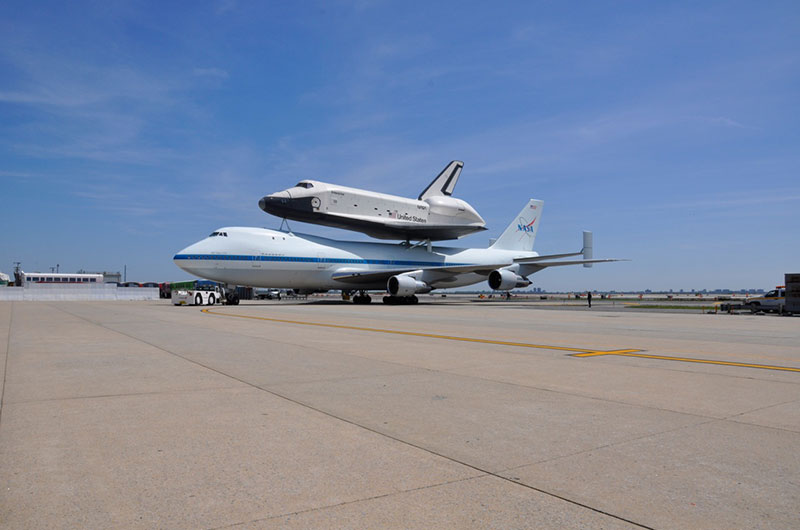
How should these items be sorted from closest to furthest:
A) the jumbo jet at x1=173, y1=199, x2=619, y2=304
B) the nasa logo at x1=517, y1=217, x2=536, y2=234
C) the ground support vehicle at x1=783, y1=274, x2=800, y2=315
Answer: the ground support vehicle at x1=783, y1=274, x2=800, y2=315 → the jumbo jet at x1=173, y1=199, x2=619, y2=304 → the nasa logo at x1=517, y1=217, x2=536, y2=234

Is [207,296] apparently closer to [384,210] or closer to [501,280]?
[384,210]

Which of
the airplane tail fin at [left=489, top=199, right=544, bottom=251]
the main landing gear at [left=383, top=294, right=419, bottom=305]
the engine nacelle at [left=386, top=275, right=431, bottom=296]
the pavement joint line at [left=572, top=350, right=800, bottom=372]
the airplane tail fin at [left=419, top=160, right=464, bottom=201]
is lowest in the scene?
the pavement joint line at [left=572, top=350, right=800, bottom=372]

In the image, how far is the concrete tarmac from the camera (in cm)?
295

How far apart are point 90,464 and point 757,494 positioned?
4195 millimetres

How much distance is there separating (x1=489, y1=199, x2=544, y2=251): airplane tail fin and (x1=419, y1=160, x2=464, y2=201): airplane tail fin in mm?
6336

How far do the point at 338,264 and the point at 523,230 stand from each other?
2064 cm

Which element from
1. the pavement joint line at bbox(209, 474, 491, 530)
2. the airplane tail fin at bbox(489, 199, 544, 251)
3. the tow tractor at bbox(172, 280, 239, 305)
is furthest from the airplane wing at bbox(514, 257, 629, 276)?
the pavement joint line at bbox(209, 474, 491, 530)

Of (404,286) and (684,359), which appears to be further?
(404,286)

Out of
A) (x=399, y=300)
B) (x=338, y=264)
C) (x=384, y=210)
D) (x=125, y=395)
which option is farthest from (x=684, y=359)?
(x=384, y=210)

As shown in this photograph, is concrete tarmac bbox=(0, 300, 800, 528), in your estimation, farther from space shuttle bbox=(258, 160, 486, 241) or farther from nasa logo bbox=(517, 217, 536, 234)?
nasa logo bbox=(517, 217, 536, 234)

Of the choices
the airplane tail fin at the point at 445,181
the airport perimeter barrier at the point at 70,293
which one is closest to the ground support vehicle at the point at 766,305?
the airplane tail fin at the point at 445,181

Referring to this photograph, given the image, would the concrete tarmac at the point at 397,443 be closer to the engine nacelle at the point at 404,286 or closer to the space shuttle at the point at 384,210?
the engine nacelle at the point at 404,286

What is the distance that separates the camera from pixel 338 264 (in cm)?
3547

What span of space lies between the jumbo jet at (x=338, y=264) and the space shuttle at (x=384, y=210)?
1.64 meters
